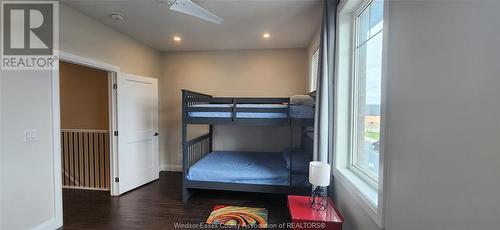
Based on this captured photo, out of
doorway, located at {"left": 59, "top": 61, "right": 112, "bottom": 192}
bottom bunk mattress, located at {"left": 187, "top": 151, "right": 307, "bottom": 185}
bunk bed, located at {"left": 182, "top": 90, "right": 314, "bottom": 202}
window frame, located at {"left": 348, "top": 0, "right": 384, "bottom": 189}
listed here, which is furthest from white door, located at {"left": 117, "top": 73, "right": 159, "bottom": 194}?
window frame, located at {"left": 348, "top": 0, "right": 384, "bottom": 189}

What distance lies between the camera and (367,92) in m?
1.76

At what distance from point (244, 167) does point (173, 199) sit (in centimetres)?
113

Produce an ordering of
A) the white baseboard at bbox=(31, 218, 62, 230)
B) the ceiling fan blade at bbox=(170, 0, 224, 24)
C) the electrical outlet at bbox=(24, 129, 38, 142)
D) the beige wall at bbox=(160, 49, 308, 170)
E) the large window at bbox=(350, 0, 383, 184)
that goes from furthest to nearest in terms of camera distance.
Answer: the beige wall at bbox=(160, 49, 308, 170) < the white baseboard at bbox=(31, 218, 62, 230) < the electrical outlet at bbox=(24, 129, 38, 142) < the ceiling fan blade at bbox=(170, 0, 224, 24) < the large window at bbox=(350, 0, 383, 184)

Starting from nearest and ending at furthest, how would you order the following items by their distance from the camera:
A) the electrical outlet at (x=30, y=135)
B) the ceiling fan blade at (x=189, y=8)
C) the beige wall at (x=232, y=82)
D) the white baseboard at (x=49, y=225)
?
the ceiling fan blade at (x=189, y=8)
the electrical outlet at (x=30, y=135)
the white baseboard at (x=49, y=225)
the beige wall at (x=232, y=82)

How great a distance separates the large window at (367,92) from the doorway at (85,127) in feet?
11.7

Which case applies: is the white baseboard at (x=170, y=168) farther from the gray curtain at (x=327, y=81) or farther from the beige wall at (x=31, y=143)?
the gray curtain at (x=327, y=81)

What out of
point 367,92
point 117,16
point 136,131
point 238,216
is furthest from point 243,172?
point 117,16

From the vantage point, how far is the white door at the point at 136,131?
320 centimetres

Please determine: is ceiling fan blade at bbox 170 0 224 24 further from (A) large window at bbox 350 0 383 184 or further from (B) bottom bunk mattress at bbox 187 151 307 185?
(B) bottom bunk mattress at bbox 187 151 307 185

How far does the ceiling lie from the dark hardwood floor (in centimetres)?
246

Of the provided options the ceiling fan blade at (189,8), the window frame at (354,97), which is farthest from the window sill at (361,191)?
the ceiling fan blade at (189,8)

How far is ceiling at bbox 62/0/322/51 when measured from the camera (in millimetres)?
2344

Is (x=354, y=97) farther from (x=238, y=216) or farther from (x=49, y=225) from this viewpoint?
(x=49, y=225)

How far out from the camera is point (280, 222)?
8.09ft
